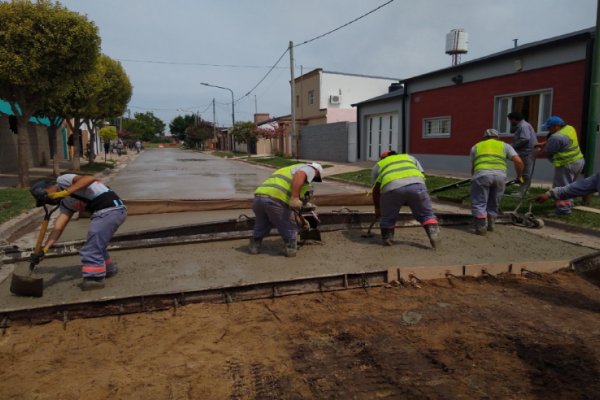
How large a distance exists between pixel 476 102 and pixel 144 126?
101 meters

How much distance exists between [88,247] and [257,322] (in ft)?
6.12

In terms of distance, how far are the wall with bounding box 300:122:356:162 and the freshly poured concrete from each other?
17.9 m

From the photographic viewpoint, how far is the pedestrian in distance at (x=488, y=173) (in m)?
6.29

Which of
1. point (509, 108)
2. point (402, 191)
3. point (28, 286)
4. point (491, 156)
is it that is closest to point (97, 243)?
point (28, 286)

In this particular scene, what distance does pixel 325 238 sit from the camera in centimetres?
626

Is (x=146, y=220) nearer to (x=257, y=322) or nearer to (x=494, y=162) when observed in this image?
(x=257, y=322)

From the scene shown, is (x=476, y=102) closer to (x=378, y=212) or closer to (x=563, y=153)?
(x=563, y=153)

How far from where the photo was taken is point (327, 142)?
26.1m

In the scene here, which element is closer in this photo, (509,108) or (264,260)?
(264,260)

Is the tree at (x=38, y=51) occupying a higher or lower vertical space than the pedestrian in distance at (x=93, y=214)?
higher

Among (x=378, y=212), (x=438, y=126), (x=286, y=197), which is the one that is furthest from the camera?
(x=438, y=126)

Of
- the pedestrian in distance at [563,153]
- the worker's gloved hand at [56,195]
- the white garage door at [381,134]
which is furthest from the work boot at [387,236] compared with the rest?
the white garage door at [381,134]

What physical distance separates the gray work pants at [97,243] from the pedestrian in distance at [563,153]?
6800 millimetres

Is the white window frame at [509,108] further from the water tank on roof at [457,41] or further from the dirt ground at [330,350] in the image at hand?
the water tank on roof at [457,41]
